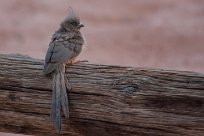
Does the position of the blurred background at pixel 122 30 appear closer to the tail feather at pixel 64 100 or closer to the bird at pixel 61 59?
the bird at pixel 61 59

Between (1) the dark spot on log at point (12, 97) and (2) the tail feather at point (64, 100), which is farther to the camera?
(1) the dark spot on log at point (12, 97)

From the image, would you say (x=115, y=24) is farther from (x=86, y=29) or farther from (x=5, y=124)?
(x=5, y=124)

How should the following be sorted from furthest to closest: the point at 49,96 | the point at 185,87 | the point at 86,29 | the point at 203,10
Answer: the point at 203,10, the point at 86,29, the point at 49,96, the point at 185,87

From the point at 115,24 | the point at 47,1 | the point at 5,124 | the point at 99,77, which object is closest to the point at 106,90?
the point at 99,77

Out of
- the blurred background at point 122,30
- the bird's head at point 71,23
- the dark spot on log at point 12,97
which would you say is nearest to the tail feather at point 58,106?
the dark spot on log at point 12,97

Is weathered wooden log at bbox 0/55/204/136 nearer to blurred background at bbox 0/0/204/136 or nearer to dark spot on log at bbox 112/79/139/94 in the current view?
dark spot on log at bbox 112/79/139/94

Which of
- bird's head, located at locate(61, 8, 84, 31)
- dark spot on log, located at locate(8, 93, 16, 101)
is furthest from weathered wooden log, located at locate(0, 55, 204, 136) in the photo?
A: bird's head, located at locate(61, 8, 84, 31)

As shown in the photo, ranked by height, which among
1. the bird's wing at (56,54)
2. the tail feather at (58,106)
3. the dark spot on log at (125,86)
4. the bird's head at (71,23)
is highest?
the bird's head at (71,23)
